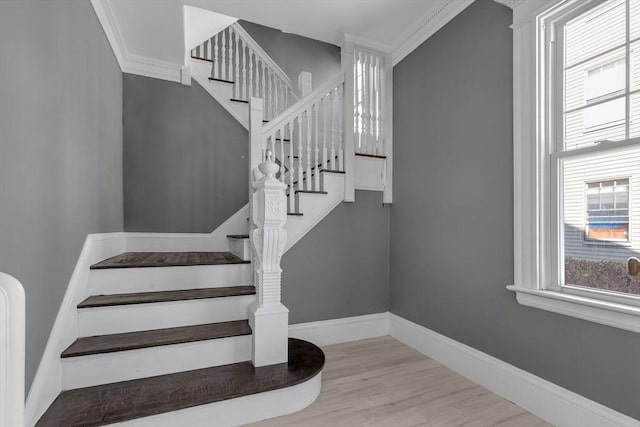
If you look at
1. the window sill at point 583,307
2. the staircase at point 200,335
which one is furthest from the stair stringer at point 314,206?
the window sill at point 583,307

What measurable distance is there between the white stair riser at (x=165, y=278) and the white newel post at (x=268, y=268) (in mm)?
439

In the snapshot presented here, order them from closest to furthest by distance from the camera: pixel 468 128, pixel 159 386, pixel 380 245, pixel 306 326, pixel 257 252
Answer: pixel 159 386 < pixel 257 252 < pixel 468 128 < pixel 306 326 < pixel 380 245

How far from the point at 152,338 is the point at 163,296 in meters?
0.28

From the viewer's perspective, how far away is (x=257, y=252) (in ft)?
6.25

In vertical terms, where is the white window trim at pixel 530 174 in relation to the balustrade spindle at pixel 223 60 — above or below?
below

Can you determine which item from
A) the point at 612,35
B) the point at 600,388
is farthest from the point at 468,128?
the point at 600,388

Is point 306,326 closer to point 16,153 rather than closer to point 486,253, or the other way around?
point 486,253

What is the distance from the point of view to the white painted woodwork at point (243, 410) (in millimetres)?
1439

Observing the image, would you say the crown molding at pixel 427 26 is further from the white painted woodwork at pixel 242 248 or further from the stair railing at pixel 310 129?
the white painted woodwork at pixel 242 248

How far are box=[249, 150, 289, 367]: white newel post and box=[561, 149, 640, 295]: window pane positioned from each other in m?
1.56

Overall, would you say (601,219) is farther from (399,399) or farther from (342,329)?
(342,329)

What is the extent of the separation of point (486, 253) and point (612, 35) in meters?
1.27

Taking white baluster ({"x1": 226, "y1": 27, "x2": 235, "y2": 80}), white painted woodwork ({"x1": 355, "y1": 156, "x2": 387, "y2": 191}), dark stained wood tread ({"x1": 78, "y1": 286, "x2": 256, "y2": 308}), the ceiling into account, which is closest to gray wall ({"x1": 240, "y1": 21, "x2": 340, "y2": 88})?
white baluster ({"x1": 226, "y1": 27, "x2": 235, "y2": 80})

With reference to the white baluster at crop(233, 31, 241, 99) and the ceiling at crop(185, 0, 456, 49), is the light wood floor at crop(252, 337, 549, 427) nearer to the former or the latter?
the ceiling at crop(185, 0, 456, 49)
